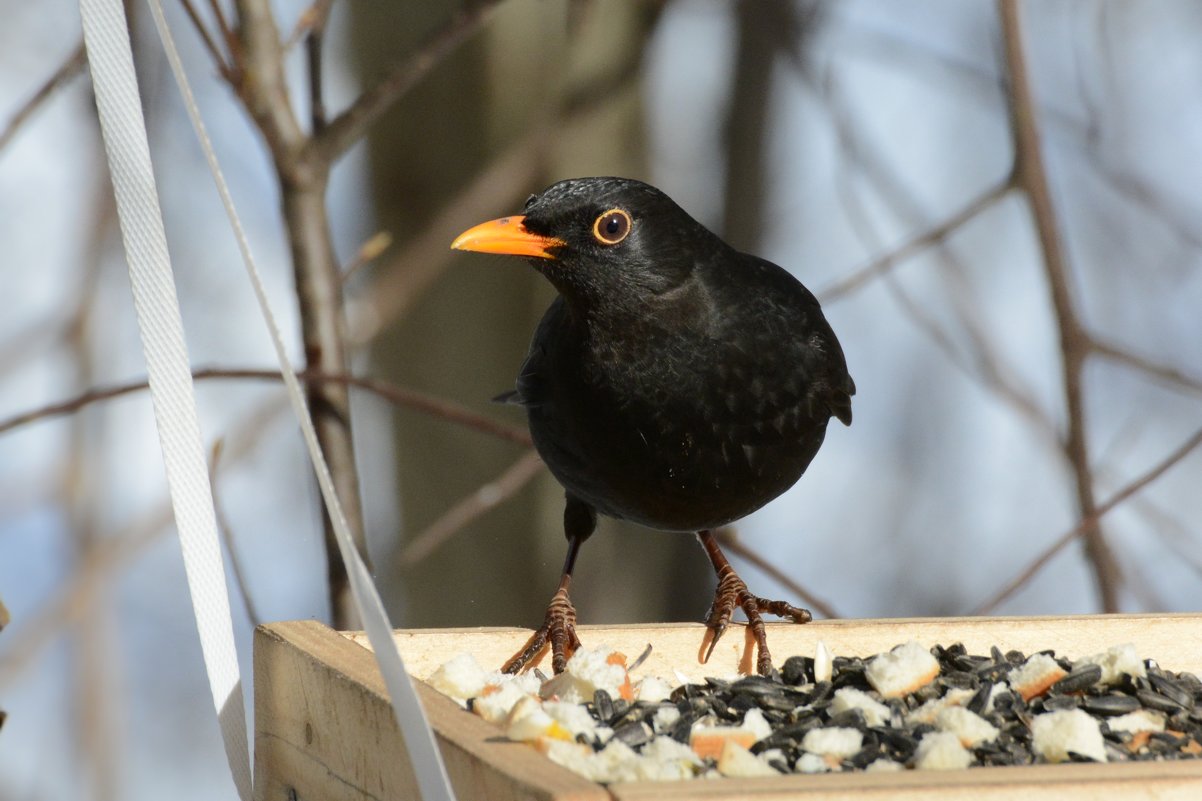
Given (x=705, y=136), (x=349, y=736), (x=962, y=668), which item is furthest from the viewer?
(x=705, y=136)

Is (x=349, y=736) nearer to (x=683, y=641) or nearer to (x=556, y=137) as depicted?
(x=683, y=641)

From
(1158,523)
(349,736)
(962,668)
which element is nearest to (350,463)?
(349,736)

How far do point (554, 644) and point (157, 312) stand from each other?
44.7 inches

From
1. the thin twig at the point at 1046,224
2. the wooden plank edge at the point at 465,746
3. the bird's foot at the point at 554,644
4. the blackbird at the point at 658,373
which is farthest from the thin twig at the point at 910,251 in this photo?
the wooden plank edge at the point at 465,746

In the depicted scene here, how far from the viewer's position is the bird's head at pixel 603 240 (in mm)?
2625

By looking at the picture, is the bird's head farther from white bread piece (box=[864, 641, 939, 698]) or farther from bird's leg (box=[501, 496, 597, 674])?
white bread piece (box=[864, 641, 939, 698])

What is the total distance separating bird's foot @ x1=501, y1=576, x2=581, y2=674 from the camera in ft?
8.55

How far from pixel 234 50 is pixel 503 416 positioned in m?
1.88

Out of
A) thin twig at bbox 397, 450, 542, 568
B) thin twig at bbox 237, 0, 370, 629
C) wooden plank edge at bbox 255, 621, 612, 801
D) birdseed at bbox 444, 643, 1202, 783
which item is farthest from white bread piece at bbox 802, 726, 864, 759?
thin twig at bbox 397, 450, 542, 568

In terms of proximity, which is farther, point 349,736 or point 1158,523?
point 1158,523

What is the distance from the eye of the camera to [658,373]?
2646 mm

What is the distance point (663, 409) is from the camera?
2629mm

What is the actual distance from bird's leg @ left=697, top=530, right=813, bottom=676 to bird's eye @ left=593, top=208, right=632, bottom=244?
76 centimetres

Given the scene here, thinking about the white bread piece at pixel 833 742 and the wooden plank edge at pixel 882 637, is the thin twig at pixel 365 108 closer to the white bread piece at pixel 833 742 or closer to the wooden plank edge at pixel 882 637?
the wooden plank edge at pixel 882 637
